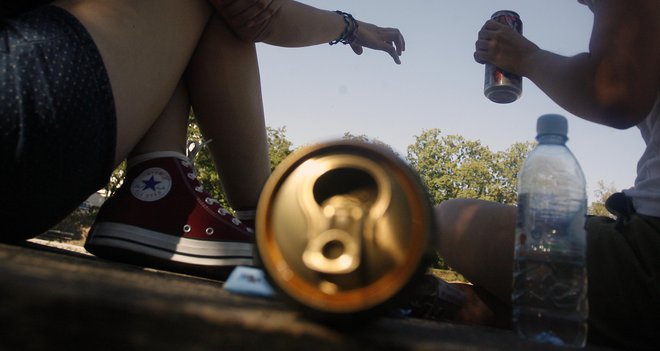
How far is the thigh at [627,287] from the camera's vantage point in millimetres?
1542

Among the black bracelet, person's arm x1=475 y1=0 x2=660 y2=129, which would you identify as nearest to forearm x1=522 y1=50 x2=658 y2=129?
person's arm x1=475 y1=0 x2=660 y2=129

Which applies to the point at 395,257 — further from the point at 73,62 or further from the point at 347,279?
the point at 73,62

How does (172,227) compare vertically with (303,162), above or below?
below

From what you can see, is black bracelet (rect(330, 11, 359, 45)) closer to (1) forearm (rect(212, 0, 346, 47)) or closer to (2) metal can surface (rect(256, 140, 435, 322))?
(1) forearm (rect(212, 0, 346, 47))

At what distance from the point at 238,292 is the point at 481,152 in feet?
141

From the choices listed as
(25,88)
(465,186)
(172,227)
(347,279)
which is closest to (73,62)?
(25,88)

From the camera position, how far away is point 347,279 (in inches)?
28.8

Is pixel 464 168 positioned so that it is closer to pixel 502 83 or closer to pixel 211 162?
pixel 211 162

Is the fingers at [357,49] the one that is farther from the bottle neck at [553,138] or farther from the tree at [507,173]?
the tree at [507,173]

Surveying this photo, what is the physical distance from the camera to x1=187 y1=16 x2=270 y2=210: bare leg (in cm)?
178

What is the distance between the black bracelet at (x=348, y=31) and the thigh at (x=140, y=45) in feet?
3.28

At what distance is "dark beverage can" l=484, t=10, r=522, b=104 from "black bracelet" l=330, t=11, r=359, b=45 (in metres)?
0.70

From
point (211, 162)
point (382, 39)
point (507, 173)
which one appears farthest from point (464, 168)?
point (382, 39)

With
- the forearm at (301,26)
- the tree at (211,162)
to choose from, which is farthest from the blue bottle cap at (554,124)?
the tree at (211,162)
